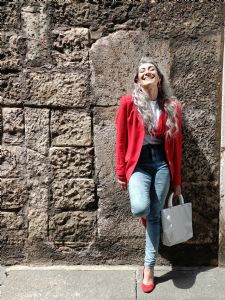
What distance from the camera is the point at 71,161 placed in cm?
321

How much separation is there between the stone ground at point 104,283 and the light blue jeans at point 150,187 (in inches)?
12.6

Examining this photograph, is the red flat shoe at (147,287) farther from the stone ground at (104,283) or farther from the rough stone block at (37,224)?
the rough stone block at (37,224)

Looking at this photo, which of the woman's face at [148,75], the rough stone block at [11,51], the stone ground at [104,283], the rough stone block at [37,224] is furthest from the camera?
the rough stone block at [37,224]

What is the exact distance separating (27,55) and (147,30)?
35.8 inches

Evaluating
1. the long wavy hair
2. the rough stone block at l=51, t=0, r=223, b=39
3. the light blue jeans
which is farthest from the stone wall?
the light blue jeans

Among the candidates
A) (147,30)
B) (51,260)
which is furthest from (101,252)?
(147,30)

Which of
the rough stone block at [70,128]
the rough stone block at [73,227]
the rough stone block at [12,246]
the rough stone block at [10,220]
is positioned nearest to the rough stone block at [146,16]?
the rough stone block at [70,128]

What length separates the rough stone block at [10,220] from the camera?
3.32 m

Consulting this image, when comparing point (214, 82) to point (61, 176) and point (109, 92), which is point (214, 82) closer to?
point (109, 92)

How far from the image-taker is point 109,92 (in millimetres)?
3105

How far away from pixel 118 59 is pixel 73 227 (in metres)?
1.36

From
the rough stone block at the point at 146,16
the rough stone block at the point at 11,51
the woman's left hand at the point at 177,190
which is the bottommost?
the woman's left hand at the point at 177,190

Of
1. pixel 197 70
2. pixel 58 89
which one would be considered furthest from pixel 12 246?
pixel 197 70

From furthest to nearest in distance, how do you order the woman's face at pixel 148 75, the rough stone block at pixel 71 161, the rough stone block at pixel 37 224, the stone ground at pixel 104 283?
1. the rough stone block at pixel 37 224
2. the rough stone block at pixel 71 161
3. the stone ground at pixel 104 283
4. the woman's face at pixel 148 75
